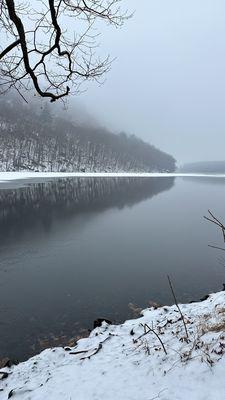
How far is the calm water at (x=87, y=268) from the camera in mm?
11697

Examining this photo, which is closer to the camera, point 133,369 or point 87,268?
point 133,369

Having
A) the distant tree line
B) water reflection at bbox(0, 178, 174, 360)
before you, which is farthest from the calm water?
the distant tree line

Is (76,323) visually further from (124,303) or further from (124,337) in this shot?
(124,337)

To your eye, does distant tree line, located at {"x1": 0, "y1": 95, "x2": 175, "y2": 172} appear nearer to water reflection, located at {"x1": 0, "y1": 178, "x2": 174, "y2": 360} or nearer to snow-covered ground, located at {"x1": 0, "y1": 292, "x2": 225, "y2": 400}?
water reflection, located at {"x1": 0, "y1": 178, "x2": 174, "y2": 360}

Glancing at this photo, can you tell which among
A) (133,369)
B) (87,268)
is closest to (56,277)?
(87,268)

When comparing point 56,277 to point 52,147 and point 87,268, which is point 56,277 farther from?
point 52,147

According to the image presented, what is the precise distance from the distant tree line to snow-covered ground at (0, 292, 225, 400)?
9792 centimetres

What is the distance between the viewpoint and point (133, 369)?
19.3 ft

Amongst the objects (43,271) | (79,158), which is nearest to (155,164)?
(79,158)

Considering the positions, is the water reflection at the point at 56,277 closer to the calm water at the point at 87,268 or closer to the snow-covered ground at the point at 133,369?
the calm water at the point at 87,268

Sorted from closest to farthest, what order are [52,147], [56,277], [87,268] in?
[56,277] → [87,268] → [52,147]

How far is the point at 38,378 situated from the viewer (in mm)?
6926

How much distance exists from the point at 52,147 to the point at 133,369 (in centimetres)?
12486

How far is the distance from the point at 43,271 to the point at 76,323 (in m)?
5.93
